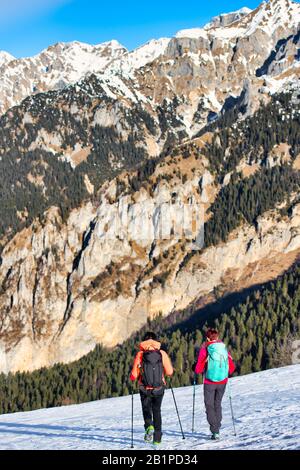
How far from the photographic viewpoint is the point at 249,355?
132 metres

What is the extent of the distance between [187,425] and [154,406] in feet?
17.0

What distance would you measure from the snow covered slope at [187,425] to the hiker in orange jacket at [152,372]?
122 cm

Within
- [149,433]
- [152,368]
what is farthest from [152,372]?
[149,433]

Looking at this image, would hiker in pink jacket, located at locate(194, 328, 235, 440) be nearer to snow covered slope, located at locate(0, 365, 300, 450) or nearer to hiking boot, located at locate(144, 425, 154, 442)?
snow covered slope, located at locate(0, 365, 300, 450)

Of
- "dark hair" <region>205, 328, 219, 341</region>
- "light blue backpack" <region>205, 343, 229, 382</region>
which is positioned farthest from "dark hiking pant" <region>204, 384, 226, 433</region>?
"dark hair" <region>205, 328, 219, 341</region>

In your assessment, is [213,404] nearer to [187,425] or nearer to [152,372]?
[152,372]

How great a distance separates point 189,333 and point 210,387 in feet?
522

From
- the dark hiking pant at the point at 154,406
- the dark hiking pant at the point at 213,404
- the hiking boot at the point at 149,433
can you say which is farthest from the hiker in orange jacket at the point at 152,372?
the dark hiking pant at the point at 213,404

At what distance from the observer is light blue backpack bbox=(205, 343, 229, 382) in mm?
19453

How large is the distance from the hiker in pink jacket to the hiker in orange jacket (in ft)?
4.27
